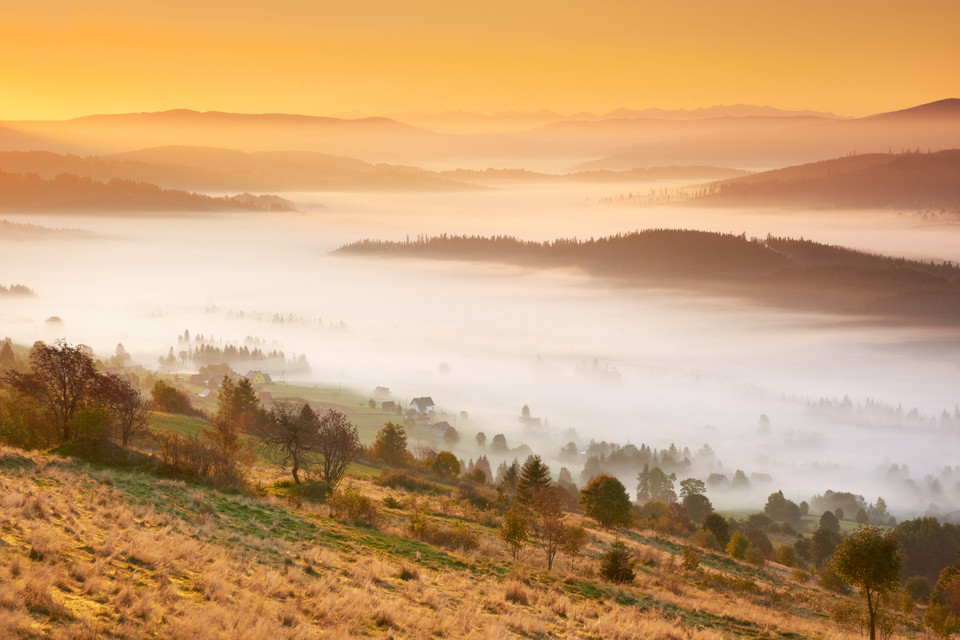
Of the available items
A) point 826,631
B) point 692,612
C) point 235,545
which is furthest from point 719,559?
point 235,545

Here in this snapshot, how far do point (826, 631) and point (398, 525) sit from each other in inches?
868

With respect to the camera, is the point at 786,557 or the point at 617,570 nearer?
the point at 617,570

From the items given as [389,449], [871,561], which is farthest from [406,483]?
[871,561]

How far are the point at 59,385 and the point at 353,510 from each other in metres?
22.9

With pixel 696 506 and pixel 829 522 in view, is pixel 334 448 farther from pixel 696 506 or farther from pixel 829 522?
pixel 829 522

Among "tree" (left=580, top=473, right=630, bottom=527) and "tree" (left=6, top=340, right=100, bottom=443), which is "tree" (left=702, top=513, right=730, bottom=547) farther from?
"tree" (left=6, top=340, right=100, bottom=443)

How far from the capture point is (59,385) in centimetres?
4428

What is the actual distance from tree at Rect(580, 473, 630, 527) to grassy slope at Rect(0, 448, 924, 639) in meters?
26.3

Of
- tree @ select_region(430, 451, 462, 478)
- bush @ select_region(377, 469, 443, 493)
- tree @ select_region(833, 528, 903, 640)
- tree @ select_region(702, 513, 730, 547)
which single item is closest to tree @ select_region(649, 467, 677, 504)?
tree @ select_region(702, 513, 730, 547)

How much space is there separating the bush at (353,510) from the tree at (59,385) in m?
18.5

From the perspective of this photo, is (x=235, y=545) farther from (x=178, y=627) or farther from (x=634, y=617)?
(x=634, y=617)

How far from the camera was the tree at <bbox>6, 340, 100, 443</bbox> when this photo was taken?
43125mm

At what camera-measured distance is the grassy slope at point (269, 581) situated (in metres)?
16.1

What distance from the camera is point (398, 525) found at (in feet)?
126
